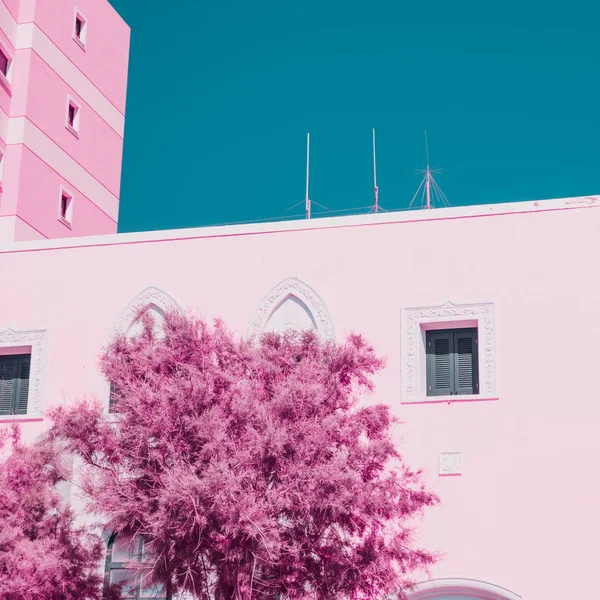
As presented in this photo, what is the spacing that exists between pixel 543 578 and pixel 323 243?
5.22 m

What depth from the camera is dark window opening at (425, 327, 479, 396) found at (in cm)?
1484

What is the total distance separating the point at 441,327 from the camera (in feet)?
49.5

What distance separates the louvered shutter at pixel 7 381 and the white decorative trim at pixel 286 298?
371 cm

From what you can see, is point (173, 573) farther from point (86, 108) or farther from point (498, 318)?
point (86, 108)

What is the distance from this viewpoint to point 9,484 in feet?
43.1

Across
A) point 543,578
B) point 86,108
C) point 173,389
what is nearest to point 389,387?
point 543,578

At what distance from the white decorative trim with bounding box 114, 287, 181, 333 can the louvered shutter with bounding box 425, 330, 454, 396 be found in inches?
142

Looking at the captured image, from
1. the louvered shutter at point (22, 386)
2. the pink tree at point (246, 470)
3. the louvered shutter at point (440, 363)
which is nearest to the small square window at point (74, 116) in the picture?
the louvered shutter at point (22, 386)

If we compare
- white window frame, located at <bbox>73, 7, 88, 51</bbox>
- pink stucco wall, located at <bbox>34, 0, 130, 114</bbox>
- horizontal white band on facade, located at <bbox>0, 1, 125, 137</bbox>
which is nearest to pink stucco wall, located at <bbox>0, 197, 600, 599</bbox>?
horizontal white band on facade, located at <bbox>0, 1, 125, 137</bbox>

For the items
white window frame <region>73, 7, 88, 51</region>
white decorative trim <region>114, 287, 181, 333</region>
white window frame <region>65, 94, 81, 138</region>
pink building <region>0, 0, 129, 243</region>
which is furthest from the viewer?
white window frame <region>73, 7, 88, 51</region>

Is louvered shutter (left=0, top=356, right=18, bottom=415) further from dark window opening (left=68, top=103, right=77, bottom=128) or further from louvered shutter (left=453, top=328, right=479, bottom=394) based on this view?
dark window opening (left=68, top=103, right=77, bottom=128)

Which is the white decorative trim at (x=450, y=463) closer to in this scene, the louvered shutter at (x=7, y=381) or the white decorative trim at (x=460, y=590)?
the white decorative trim at (x=460, y=590)

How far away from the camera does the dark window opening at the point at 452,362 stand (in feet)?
48.7

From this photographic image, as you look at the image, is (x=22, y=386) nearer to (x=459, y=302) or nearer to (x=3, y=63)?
(x=459, y=302)
